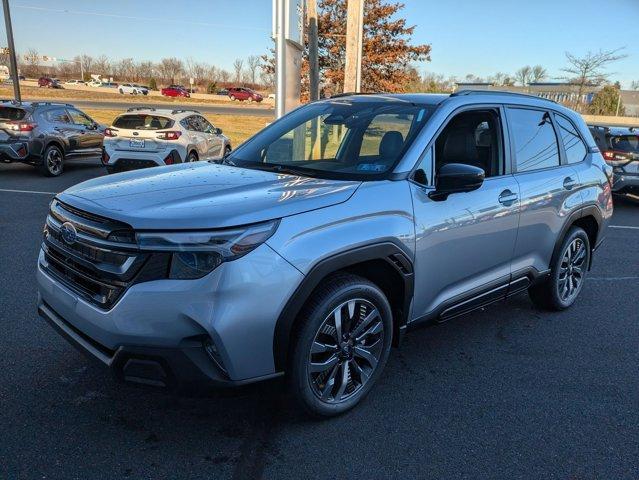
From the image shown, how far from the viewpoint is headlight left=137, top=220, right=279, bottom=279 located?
2459 millimetres

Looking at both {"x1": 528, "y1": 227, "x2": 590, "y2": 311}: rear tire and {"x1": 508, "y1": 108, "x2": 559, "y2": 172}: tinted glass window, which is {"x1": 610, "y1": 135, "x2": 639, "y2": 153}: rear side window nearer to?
{"x1": 528, "y1": 227, "x2": 590, "y2": 311}: rear tire

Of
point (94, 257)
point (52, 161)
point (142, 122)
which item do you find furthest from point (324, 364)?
point (52, 161)

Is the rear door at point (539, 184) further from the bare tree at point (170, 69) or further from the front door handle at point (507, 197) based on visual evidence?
the bare tree at point (170, 69)

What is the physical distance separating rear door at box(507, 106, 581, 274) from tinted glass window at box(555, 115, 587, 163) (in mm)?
101

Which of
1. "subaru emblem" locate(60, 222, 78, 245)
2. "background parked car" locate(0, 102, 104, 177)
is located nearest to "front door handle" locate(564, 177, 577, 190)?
"subaru emblem" locate(60, 222, 78, 245)

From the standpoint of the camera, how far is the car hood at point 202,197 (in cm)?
253

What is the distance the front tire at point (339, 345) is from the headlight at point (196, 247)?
556 millimetres

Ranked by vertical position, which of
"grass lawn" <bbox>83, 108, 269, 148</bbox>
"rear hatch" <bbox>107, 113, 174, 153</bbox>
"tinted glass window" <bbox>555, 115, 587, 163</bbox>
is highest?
"tinted glass window" <bbox>555, 115, 587, 163</bbox>

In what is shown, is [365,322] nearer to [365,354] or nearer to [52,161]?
[365,354]

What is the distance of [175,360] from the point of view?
2455 mm

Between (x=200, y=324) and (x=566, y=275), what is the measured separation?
3.79 meters

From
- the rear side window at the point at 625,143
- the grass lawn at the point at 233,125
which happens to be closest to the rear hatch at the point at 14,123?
the grass lawn at the point at 233,125

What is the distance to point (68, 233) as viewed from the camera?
281 centimetres

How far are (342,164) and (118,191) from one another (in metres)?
1.44
